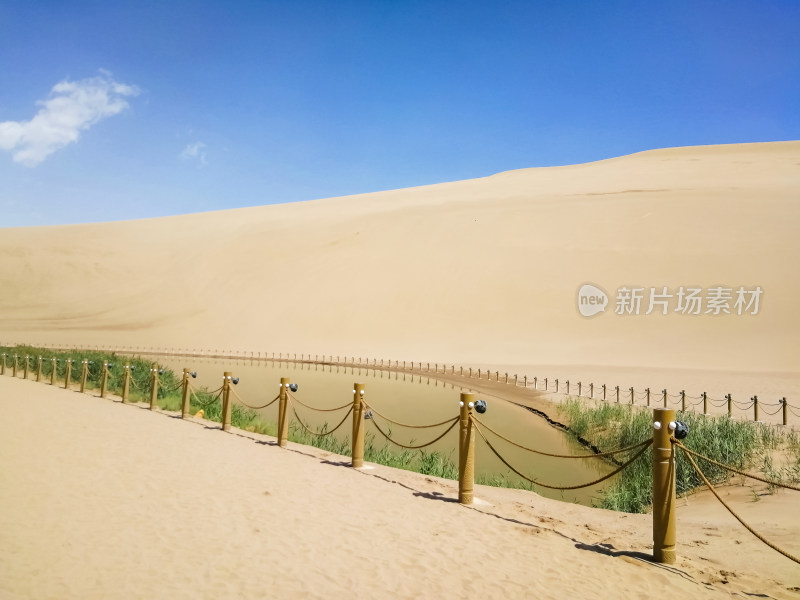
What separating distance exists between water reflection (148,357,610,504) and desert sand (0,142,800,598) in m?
2.61

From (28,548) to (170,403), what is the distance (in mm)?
10772

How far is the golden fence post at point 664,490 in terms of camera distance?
→ 5070mm

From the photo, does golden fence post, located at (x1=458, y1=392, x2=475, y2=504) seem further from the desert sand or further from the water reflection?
the water reflection

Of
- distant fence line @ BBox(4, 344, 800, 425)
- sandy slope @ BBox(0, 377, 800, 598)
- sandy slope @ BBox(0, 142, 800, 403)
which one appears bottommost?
sandy slope @ BBox(0, 377, 800, 598)

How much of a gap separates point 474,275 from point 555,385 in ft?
63.3

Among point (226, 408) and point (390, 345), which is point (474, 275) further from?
point (226, 408)

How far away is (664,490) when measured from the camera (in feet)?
16.6

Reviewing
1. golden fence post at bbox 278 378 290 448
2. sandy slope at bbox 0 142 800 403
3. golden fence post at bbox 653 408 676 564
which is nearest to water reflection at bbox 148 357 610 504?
golden fence post at bbox 278 378 290 448

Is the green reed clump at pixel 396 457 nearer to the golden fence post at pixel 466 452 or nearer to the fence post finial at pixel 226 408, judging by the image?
the fence post finial at pixel 226 408

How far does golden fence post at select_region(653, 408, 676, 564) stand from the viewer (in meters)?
5.07

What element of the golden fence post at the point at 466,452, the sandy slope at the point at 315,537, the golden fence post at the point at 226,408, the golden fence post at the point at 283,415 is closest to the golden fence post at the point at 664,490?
the sandy slope at the point at 315,537

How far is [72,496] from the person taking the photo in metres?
6.31

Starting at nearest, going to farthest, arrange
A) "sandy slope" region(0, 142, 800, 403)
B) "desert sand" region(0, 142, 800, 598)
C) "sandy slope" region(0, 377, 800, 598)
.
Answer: "sandy slope" region(0, 377, 800, 598)
"desert sand" region(0, 142, 800, 598)
"sandy slope" region(0, 142, 800, 403)

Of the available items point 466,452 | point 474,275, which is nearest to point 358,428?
point 466,452
